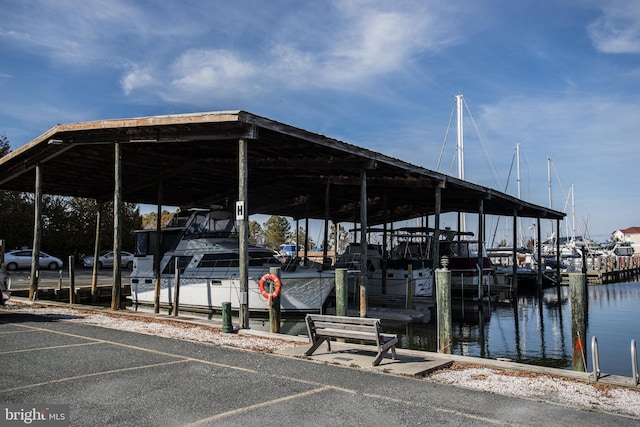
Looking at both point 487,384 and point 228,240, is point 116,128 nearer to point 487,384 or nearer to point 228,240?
point 228,240

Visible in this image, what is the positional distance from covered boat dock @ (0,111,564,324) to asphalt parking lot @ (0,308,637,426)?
13.9 ft

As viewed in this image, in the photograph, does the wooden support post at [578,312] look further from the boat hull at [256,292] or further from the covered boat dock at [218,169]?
the boat hull at [256,292]

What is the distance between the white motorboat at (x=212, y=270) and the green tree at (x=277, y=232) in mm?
58501

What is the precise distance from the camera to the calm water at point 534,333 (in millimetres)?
14656

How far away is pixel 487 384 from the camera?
7.24 metres

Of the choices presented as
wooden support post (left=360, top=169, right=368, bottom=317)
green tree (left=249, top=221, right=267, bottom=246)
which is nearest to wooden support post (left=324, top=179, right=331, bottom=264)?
wooden support post (left=360, top=169, right=368, bottom=317)

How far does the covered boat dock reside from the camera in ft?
45.6

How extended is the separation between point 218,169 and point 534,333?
13189mm

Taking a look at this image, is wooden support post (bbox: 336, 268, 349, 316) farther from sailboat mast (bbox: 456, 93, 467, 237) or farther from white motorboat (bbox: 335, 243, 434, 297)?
sailboat mast (bbox: 456, 93, 467, 237)

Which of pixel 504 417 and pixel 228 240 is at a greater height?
pixel 228 240

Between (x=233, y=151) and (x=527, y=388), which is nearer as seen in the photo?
(x=527, y=388)

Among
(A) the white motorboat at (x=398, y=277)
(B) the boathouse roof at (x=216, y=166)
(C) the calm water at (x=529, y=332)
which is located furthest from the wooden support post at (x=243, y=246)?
(A) the white motorboat at (x=398, y=277)

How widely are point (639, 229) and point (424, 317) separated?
402 feet

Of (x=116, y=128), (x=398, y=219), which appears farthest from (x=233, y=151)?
(x=398, y=219)
